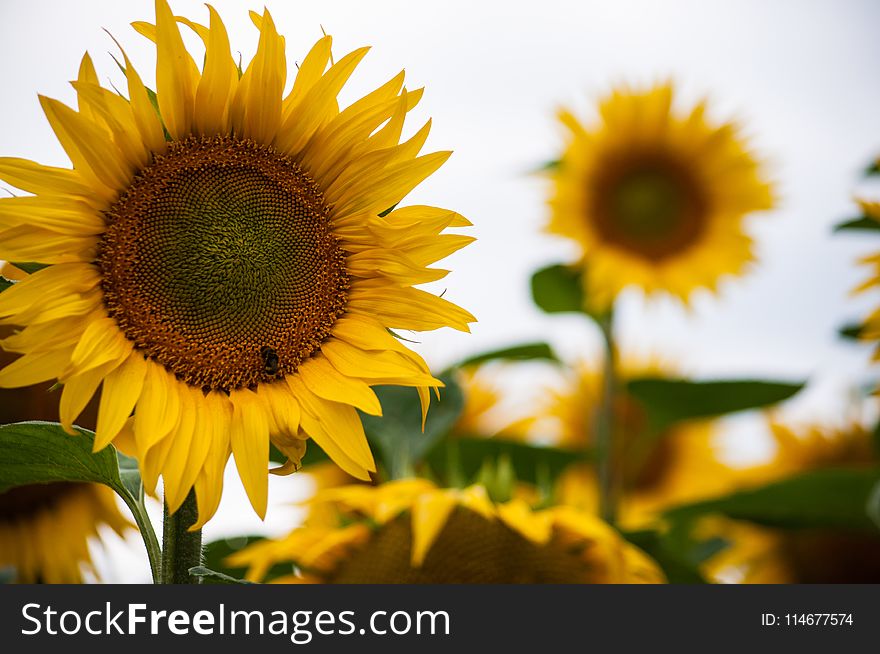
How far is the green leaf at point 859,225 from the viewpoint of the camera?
4.53 ft

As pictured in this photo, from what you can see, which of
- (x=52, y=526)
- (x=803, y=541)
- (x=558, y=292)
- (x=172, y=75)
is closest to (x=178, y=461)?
(x=172, y=75)

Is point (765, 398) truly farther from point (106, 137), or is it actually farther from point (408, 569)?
point (106, 137)

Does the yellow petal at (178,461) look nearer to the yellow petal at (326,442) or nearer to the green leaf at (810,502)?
the yellow petal at (326,442)

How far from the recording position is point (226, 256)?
720mm

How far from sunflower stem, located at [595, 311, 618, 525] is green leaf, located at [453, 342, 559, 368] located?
12 centimetres

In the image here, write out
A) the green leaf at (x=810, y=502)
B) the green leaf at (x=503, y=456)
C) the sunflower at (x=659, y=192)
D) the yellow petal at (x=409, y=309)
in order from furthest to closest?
the sunflower at (x=659, y=192) < the green leaf at (x=503, y=456) < the green leaf at (x=810, y=502) < the yellow petal at (x=409, y=309)

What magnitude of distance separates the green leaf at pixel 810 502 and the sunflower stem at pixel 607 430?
247 millimetres

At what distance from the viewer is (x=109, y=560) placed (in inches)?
50.8

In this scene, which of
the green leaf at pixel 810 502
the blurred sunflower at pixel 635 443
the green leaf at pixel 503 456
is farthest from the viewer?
the blurred sunflower at pixel 635 443

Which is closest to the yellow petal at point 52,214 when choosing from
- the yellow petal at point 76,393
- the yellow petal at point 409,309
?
the yellow petal at point 76,393

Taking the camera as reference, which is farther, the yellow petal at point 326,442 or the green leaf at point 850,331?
the green leaf at point 850,331

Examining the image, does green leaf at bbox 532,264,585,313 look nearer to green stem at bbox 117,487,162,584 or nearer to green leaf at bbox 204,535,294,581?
green leaf at bbox 204,535,294,581

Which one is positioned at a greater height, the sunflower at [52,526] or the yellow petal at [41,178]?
the yellow petal at [41,178]

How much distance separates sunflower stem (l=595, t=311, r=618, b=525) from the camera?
5.72 feet
